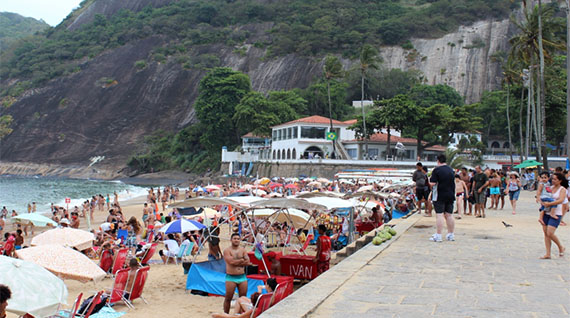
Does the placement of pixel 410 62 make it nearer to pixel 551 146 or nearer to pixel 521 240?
pixel 551 146

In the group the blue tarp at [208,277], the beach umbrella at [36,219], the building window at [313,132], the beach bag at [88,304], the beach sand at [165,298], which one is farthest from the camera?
the building window at [313,132]

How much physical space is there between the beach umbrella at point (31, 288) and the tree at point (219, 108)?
63.1m

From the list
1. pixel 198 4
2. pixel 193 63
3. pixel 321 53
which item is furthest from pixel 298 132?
pixel 198 4

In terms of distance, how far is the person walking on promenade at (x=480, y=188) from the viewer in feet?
46.8

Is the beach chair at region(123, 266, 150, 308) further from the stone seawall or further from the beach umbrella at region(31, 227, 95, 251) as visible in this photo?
the stone seawall

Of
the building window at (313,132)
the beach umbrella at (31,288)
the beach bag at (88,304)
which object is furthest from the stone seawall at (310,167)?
the beach umbrella at (31,288)

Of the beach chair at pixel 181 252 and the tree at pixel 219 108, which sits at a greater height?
the tree at pixel 219 108

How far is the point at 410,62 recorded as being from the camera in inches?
3553

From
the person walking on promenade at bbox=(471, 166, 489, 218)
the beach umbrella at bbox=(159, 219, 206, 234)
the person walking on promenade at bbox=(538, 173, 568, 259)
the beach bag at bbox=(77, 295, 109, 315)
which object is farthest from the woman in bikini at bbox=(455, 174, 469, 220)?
the beach bag at bbox=(77, 295, 109, 315)

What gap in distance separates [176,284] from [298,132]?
145ft

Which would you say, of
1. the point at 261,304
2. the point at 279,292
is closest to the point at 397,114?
the point at 279,292

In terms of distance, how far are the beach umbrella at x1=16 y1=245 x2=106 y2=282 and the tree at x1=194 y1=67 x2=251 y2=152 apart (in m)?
60.8

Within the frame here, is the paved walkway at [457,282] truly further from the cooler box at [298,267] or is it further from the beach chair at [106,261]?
the beach chair at [106,261]

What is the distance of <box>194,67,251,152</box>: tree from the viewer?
6975cm
